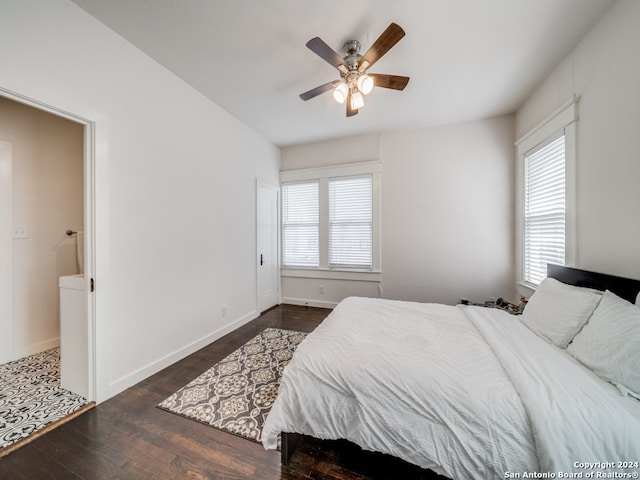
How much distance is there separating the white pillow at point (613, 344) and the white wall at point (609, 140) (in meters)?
0.54

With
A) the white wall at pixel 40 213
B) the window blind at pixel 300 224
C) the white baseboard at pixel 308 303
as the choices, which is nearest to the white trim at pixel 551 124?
the window blind at pixel 300 224

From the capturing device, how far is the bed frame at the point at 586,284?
52.6 inches

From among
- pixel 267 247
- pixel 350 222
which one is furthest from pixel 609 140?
pixel 267 247

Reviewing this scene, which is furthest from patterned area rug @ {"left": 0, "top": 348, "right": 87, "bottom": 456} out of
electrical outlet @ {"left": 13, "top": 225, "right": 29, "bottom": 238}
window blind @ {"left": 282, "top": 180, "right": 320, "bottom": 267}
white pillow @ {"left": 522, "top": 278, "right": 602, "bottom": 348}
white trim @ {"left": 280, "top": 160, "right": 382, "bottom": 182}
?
white trim @ {"left": 280, "top": 160, "right": 382, "bottom": 182}

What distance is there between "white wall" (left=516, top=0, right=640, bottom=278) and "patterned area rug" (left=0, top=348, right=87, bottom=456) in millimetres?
4136

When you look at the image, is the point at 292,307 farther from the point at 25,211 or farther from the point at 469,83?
the point at 469,83

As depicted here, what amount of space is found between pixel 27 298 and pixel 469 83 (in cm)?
527

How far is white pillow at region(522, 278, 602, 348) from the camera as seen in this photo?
1.51 m

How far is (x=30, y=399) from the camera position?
5.99 feet

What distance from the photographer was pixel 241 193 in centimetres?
340

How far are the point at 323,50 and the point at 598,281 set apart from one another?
2.64 metres

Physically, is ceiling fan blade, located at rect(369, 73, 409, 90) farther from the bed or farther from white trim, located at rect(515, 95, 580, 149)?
the bed

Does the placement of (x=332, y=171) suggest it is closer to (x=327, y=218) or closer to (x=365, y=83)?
(x=327, y=218)

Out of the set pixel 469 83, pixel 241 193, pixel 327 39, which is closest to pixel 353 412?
pixel 327 39
